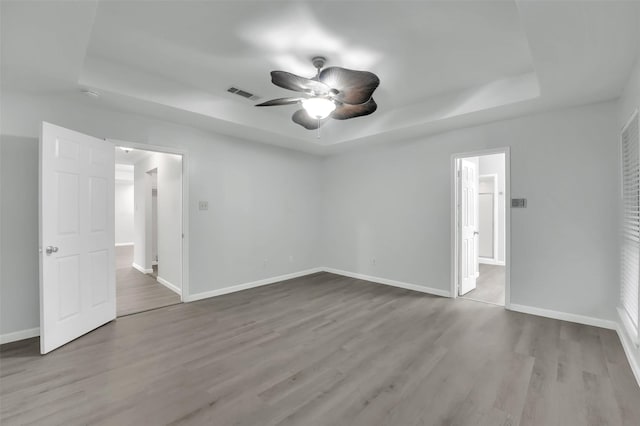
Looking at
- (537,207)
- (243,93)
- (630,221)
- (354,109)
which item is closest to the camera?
(630,221)

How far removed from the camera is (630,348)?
2564 millimetres

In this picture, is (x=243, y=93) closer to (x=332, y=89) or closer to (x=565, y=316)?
(x=332, y=89)

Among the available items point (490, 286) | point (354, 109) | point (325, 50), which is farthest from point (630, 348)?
point (325, 50)

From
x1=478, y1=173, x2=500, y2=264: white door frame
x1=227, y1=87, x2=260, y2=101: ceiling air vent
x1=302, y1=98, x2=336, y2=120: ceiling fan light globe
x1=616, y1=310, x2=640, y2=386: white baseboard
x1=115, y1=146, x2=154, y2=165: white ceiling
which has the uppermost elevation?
x1=227, y1=87, x2=260, y2=101: ceiling air vent

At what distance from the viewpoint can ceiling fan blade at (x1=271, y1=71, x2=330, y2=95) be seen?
90.5 inches

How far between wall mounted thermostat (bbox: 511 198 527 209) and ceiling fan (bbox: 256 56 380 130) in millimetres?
2371

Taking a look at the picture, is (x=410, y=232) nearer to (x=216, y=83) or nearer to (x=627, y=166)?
(x=627, y=166)

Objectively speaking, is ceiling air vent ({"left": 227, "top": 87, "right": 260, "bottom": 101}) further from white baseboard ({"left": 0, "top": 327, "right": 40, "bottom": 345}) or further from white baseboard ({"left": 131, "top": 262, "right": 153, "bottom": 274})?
white baseboard ({"left": 131, "top": 262, "right": 153, "bottom": 274})

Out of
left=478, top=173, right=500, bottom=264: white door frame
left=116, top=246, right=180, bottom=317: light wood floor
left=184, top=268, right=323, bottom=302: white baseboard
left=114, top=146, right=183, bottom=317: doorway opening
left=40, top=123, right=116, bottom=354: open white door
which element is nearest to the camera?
left=40, top=123, right=116, bottom=354: open white door

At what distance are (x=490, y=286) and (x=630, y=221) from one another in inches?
105

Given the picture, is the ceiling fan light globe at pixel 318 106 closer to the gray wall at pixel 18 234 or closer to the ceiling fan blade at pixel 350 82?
the ceiling fan blade at pixel 350 82

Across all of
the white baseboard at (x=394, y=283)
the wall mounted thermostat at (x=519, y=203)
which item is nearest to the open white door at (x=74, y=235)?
the white baseboard at (x=394, y=283)

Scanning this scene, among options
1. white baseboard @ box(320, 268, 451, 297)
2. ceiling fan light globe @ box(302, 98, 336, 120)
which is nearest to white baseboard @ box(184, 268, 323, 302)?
white baseboard @ box(320, 268, 451, 297)

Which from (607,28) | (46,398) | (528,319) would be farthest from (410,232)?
(46,398)
